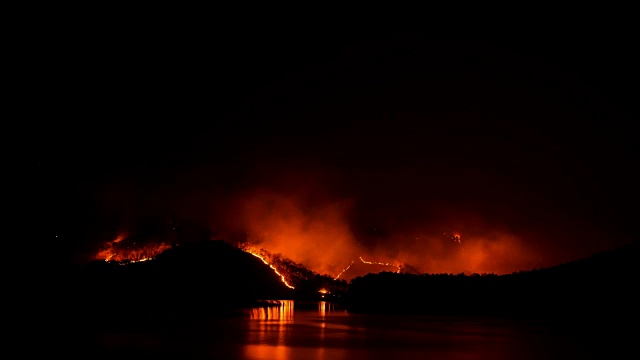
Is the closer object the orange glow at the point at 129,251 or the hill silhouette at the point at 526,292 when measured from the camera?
the hill silhouette at the point at 526,292

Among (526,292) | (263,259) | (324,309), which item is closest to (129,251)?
(263,259)

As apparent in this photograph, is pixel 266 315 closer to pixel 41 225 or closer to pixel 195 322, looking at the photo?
pixel 195 322

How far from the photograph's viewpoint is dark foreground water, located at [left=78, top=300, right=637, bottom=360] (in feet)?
49.4

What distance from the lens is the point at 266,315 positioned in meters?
27.8

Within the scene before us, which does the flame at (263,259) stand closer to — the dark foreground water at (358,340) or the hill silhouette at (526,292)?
the hill silhouette at (526,292)

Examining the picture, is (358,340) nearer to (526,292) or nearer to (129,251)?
(526,292)

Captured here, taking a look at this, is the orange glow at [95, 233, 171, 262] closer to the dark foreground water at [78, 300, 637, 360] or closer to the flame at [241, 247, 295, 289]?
the flame at [241, 247, 295, 289]

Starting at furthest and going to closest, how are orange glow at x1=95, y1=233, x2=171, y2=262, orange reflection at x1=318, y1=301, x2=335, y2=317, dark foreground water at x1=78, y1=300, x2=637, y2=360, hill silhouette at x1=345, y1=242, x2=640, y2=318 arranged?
orange glow at x1=95, y1=233, x2=171, y2=262
orange reflection at x1=318, y1=301, x2=335, y2=317
hill silhouette at x1=345, y1=242, x2=640, y2=318
dark foreground water at x1=78, y1=300, x2=637, y2=360

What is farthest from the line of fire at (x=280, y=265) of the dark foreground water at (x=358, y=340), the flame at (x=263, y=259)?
the dark foreground water at (x=358, y=340)

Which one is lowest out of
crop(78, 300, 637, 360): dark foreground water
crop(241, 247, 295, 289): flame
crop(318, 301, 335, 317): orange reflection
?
crop(78, 300, 637, 360): dark foreground water

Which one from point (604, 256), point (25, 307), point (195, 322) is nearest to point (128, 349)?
point (195, 322)

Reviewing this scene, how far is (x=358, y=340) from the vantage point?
18.0 meters

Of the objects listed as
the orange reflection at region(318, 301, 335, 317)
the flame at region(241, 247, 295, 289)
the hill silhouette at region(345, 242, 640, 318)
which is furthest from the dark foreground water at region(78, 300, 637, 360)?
the flame at region(241, 247, 295, 289)

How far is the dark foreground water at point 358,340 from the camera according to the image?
15055mm
